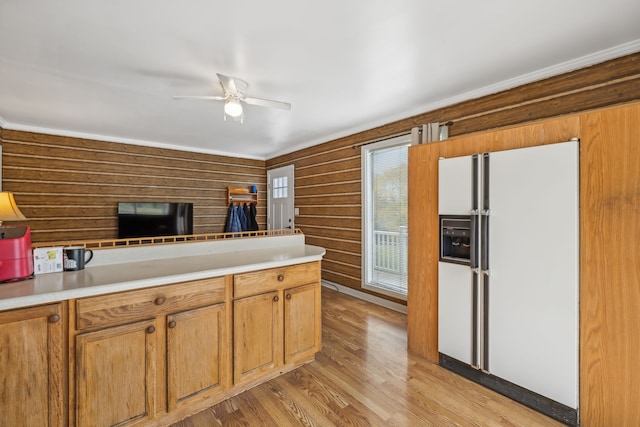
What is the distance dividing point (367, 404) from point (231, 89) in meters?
2.57

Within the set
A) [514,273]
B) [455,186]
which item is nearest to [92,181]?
[455,186]

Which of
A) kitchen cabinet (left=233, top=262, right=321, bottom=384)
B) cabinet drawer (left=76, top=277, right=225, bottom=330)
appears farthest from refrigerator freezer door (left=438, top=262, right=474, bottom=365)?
cabinet drawer (left=76, top=277, right=225, bottom=330)

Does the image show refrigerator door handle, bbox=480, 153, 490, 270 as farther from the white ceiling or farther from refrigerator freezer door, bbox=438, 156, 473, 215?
the white ceiling

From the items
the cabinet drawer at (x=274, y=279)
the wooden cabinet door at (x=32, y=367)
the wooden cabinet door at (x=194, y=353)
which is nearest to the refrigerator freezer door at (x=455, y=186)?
the cabinet drawer at (x=274, y=279)

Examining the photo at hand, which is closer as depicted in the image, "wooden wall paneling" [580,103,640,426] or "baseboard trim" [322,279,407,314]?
"wooden wall paneling" [580,103,640,426]

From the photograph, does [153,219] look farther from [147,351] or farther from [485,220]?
[485,220]

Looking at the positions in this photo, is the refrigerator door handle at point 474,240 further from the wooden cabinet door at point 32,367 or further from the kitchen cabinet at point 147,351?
the wooden cabinet door at point 32,367

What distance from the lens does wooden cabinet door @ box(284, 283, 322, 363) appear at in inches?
84.4

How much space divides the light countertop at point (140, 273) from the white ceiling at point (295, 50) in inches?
59.2

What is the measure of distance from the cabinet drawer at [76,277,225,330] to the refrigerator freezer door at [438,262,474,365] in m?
1.69

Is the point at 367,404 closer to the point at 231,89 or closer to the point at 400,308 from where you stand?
the point at 400,308

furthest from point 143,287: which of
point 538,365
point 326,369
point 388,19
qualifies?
point 538,365

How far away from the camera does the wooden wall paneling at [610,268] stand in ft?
5.02

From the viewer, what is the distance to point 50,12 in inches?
64.6
